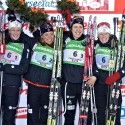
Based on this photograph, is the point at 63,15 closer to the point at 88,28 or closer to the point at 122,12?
the point at 88,28

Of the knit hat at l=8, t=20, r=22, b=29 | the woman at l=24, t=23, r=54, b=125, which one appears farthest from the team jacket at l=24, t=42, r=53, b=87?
the knit hat at l=8, t=20, r=22, b=29

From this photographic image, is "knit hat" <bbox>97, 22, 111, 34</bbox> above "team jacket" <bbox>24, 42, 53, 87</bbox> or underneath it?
above

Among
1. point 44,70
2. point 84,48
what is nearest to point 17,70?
point 44,70

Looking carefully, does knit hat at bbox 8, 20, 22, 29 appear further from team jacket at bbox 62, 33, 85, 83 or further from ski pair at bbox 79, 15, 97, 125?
ski pair at bbox 79, 15, 97, 125

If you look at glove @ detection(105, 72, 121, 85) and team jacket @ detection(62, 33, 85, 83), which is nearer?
→ glove @ detection(105, 72, 121, 85)

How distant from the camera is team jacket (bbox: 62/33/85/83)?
5578 mm

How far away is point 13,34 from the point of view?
560cm

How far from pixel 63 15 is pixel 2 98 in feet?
4.19

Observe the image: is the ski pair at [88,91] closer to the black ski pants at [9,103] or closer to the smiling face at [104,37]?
the smiling face at [104,37]

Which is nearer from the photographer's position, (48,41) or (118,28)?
(48,41)

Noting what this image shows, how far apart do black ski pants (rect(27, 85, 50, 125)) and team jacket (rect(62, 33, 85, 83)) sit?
327 millimetres

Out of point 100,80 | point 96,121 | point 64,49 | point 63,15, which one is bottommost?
point 96,121

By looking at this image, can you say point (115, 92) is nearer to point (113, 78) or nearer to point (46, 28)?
point (113, 78)

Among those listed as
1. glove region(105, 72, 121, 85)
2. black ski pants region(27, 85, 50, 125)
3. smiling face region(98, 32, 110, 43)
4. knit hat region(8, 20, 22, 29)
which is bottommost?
black ski pants region(27, 85, 50, 125)
